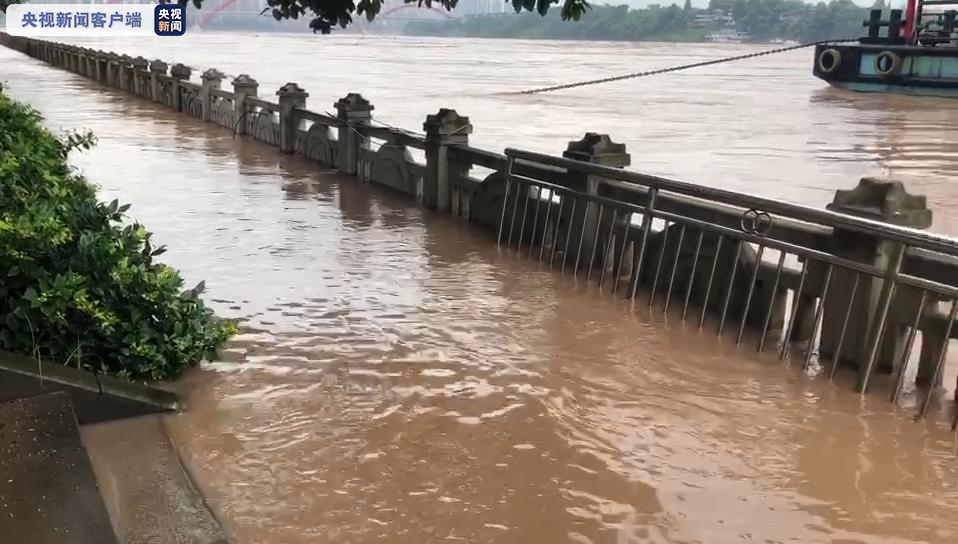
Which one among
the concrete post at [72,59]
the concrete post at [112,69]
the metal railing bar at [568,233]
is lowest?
the concrete post at [72,59]

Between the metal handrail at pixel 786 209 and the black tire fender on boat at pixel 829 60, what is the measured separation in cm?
3912

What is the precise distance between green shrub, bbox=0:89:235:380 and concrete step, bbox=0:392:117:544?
1.83 feet

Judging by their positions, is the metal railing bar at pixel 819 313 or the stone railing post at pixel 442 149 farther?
the stone railing post at pixel 442 149

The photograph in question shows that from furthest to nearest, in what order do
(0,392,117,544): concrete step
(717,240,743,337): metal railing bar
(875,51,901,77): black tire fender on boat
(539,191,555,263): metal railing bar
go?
(875,51,901,77): black tire fender on boat → (539,191,555,263): metal railing bar → (717,240,743,337): metal railing bar → (0,392,117,544): concrete step

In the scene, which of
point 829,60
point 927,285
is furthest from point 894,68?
point 927,285

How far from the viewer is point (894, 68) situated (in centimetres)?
3906

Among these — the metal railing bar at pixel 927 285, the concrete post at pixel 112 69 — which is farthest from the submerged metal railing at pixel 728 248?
the concrete post at pixel 112 69

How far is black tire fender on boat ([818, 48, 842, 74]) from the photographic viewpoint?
43.0 m

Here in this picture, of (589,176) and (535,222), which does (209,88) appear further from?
(589,176)

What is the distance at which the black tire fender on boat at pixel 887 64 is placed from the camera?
39.1 metres

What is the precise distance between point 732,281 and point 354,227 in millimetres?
4705

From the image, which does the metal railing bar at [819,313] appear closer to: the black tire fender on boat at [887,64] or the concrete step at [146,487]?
the concrete step at [146,487]

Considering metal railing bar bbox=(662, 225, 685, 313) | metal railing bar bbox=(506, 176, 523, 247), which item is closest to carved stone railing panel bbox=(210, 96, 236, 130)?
metal railing bar bbox=(506, 176, 523, 247)

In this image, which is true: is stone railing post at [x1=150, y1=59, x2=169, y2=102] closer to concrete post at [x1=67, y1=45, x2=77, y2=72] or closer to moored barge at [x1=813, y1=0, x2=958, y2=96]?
concrete post at [x1=67, y1=45, x2=77, y2=72]
